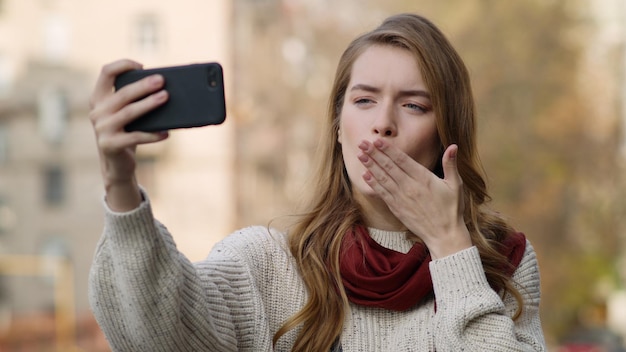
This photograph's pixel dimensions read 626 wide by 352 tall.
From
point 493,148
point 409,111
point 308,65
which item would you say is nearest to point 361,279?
point 409,111

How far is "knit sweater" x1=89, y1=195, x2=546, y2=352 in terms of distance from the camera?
2248 millimetres

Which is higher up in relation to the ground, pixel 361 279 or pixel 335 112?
pixel 335 112

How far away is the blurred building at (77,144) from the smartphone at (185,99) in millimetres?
31288

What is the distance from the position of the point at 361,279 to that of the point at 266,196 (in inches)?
1314

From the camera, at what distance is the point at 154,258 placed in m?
2.25

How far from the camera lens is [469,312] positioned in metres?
2.67

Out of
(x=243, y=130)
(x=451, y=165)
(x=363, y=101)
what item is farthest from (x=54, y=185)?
(x=451, y=165)

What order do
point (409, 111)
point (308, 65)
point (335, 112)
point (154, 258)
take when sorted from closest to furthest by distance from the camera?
point (154, 258)
point (409, 111)
point (335, 112)
point (308, 65)

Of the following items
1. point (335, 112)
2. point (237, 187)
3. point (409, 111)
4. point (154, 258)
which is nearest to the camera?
point (154, 258)

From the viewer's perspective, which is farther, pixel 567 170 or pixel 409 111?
pixel 567 170

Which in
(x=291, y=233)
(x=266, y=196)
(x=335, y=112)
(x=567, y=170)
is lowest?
(x=266, y=196)

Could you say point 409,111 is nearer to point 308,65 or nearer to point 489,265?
point 489,265

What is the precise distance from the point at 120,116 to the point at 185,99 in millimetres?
132

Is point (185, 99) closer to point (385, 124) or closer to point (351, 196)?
point (385, 124)
